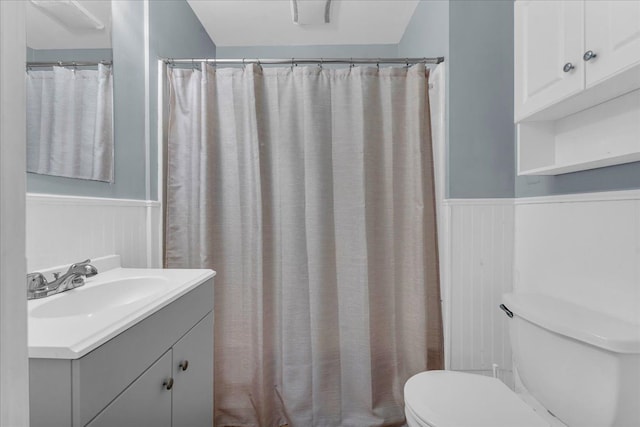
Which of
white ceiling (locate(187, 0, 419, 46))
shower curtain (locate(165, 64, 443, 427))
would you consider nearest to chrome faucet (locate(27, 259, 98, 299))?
shower curtain (locate(165, 64, 443, 427))

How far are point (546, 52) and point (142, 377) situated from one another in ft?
5.28

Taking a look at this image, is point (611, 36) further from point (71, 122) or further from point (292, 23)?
point (292, 23)

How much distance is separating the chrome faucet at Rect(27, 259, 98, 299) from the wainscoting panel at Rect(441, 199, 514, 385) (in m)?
1.53

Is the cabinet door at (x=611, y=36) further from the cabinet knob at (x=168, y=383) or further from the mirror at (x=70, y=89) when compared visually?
the mirror at (x=70, y=89)

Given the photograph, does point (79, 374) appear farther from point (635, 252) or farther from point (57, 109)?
point (635, 252)

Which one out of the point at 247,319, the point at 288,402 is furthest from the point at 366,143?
the point at 288,402

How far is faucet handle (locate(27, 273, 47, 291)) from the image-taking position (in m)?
0.95

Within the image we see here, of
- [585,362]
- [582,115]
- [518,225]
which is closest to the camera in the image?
[585,362]

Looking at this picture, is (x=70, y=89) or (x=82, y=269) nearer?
(x=82, y=269)

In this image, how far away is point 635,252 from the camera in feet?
3.35

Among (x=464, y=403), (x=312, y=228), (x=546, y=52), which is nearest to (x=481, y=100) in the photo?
(x=546, y=52)

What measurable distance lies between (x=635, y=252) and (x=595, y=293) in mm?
203

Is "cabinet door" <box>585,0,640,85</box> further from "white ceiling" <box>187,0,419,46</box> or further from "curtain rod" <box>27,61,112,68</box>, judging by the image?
"curtain rod" <box>27,61,112,68</box>

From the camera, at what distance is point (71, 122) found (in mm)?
1197
